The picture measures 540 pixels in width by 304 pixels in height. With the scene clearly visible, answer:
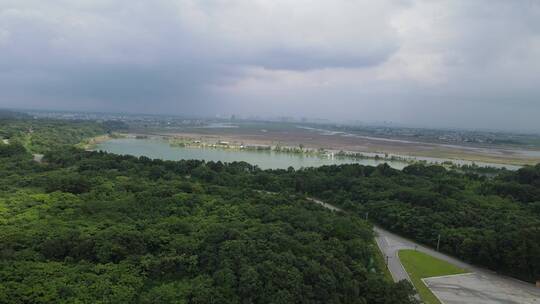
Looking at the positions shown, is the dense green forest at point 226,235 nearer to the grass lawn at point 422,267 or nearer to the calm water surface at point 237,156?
the grass lawn at point 422,267

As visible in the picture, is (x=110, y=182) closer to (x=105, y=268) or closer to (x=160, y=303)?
(x=105, y=268)

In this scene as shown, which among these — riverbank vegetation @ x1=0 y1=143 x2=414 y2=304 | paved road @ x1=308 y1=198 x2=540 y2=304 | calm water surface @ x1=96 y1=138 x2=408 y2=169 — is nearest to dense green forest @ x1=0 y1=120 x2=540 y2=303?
riverbank vegetation @ x1=0 y1=143 x2=414 y2=304

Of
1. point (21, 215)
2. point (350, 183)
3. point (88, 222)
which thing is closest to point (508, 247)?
point (350, 183)

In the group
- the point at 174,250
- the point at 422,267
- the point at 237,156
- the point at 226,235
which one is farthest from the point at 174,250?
the point at 237,156

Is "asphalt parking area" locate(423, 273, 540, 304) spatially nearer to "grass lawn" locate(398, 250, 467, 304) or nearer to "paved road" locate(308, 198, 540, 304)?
"paved road" locate(308, 198, 540, 304)

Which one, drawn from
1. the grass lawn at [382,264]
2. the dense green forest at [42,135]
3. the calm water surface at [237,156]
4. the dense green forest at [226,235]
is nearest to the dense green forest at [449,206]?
the dense green forest at [226,235]

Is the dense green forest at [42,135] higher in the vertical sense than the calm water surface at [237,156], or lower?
higher
